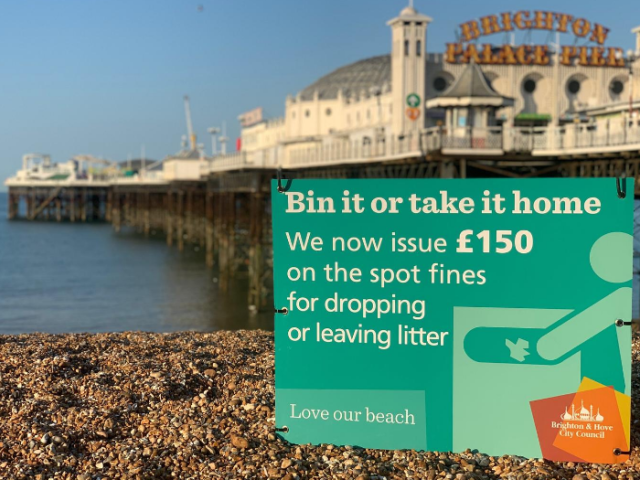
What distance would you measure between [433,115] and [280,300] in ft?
124

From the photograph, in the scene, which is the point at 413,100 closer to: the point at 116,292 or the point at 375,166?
the point at 375,166

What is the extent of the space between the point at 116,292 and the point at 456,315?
3211 centimetres

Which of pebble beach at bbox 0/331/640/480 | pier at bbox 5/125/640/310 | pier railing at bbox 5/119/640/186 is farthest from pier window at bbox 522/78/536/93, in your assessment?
pebble beach at bbox 0/331/640/480

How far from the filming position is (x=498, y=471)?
5.07 m

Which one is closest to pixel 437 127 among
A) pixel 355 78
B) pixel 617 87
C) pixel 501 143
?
pixel 501 143

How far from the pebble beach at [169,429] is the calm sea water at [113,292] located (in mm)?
17912

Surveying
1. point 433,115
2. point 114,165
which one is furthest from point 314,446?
point 114,165

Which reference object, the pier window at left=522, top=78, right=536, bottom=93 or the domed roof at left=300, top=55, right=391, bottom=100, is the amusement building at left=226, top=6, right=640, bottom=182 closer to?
the pier window at left=522, top=78, right=536, bottom=93

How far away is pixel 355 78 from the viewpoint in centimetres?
8194

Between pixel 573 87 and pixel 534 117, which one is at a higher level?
pixel 573 87

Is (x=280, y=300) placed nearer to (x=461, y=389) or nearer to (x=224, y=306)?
(x=461, y=389)

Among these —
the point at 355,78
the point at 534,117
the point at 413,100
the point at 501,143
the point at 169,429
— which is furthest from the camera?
the point at 355,78

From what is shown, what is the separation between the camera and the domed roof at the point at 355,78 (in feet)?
258

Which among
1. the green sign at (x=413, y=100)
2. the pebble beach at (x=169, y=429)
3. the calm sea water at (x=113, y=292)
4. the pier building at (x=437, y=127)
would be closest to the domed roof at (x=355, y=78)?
the pier building at (x=437, y=127)
